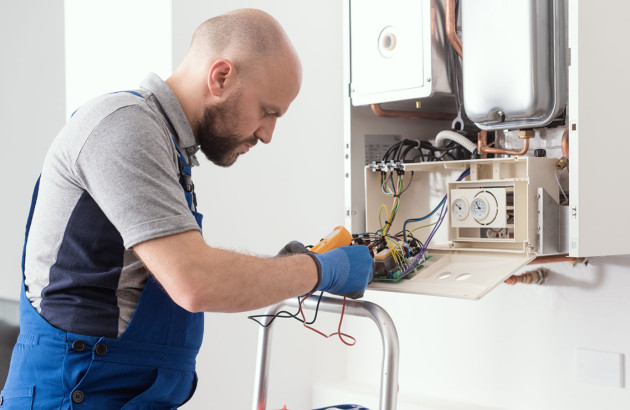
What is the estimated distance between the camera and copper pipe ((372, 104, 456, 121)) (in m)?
1.80

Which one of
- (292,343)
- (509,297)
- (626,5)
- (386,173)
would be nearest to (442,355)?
(509,297)

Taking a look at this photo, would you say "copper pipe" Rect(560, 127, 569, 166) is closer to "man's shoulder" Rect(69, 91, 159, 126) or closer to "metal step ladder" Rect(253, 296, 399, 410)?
"metal step ladder" Rect(253, 296, 399, 410)

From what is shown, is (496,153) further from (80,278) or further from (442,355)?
(80,278)

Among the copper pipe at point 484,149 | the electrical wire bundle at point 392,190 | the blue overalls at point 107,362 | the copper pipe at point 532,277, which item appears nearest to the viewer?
the blue overalls at point 107,362

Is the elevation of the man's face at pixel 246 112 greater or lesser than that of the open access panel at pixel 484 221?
greater

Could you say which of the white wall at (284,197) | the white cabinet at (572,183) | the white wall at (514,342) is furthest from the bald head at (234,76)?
the white wall at (514,342)

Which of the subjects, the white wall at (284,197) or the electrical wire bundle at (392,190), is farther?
the white wall at (284,197)

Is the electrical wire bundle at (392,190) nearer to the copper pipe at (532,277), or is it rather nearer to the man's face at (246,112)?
the copper pipe at (532,277)

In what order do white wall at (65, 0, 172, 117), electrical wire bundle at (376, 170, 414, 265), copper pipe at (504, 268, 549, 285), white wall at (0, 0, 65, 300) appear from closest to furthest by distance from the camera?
electrical wire bundle at (376, 170, 414, 265) < copper pipe at (504, 268, 549, 285) < white wall at (65, 0, 172, 117) < white wall at (0, 0, 65, 300)

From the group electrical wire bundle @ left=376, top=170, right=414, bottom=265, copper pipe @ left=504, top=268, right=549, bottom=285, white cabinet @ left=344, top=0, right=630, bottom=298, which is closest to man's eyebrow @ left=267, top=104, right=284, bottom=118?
white cabinet @ left=344, top=0, right=630, bottom=298

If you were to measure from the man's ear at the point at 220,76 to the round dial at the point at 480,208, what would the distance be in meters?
0.65

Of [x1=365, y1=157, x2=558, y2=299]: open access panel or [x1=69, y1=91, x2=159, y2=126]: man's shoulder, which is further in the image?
[x1=365, y1=157, x2=558, y2=299]: open access panel

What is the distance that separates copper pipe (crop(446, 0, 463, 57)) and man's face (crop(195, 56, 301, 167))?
0.49m

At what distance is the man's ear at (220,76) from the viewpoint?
121 centimetres
